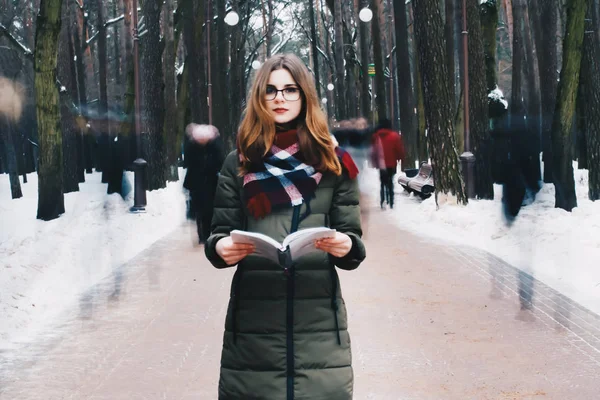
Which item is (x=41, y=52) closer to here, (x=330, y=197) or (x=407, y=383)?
(x=407, y=383)

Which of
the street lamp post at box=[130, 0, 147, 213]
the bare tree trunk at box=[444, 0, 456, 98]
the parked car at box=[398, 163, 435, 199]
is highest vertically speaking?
the bare tree trunk at box=[444, 0, 456, 98]

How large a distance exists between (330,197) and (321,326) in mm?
475

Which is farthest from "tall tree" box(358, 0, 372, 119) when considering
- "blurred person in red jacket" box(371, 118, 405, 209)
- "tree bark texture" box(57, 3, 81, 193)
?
"blurred person in red jacket" box(371, 118, 405, 209)

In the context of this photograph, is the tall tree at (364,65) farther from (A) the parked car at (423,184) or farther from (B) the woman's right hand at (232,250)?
(B) the woman's right hand at (232,250)

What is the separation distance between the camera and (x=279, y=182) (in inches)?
128

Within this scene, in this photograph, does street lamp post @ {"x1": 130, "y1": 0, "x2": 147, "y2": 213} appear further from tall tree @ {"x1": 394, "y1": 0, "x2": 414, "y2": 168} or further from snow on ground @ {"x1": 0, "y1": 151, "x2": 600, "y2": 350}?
tall tree @ {"x1": 394, "y1": 0, "x2": 414, "y2": 168}

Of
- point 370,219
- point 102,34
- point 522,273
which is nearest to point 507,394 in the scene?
point 522,273

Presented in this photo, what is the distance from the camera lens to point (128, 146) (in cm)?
2878

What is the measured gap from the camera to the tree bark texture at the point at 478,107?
20688 millimetres

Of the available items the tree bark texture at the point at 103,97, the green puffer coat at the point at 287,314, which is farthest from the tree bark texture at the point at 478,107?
the green puffer coat at the point at 287,314

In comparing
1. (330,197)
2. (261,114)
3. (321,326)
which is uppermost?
(261,114)

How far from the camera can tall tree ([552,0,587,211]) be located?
1675 centimetres

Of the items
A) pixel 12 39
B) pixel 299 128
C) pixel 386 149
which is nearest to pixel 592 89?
pixel 386 149

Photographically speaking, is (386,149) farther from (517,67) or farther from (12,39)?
(12,39)
